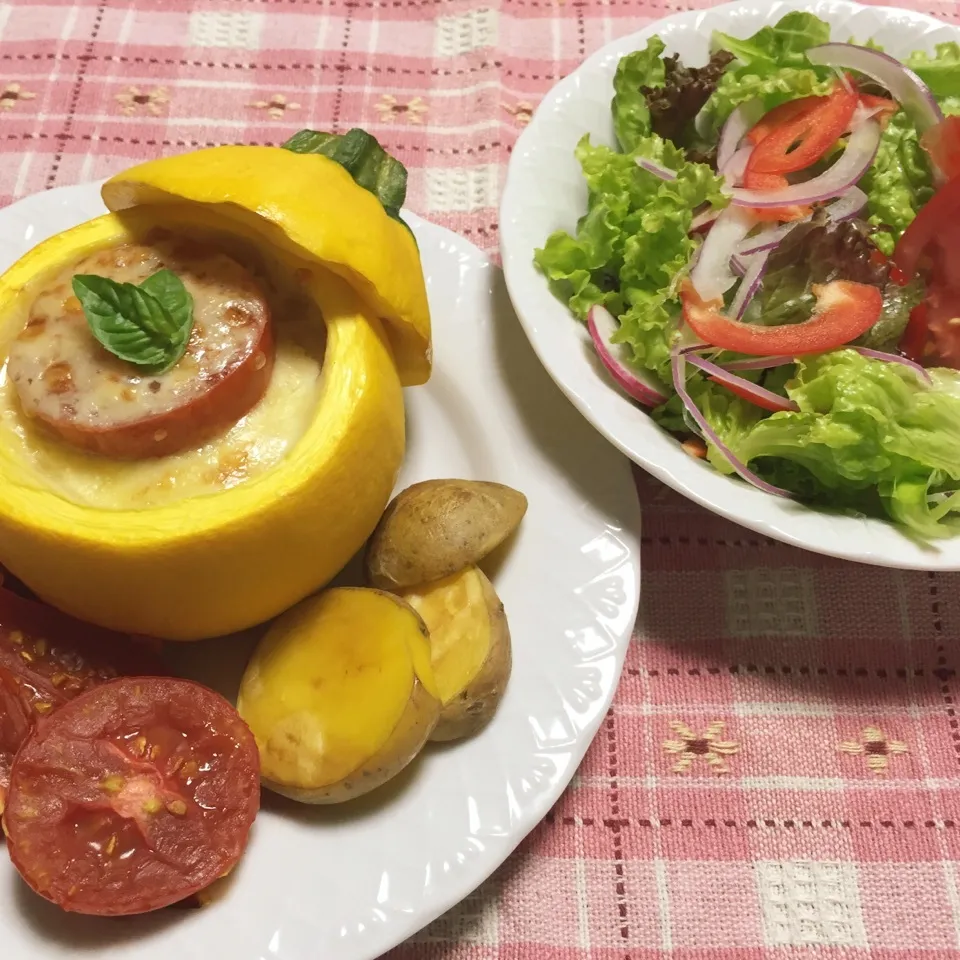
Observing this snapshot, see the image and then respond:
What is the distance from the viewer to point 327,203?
904 millimetres

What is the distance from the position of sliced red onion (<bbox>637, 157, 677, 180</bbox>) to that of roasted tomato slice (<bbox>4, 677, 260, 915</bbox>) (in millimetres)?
851

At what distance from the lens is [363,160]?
3.45ft

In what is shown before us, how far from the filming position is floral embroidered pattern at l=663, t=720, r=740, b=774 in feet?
3.50

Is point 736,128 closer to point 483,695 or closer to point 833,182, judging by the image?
point 833,182

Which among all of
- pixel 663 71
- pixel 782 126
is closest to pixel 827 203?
pixel 782 126

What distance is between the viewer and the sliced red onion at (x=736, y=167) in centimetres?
127

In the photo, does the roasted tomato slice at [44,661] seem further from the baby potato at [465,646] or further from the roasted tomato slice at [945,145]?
the roasted tomato slice at [945,145]

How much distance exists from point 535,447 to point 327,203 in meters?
0.39

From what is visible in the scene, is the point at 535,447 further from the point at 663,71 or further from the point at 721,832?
the point at 663,71

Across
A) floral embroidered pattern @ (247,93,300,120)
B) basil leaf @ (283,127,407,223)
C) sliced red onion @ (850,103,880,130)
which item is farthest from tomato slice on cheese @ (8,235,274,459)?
sliced red onion @ (850,103,880,130)

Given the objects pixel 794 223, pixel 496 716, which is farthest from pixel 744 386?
pixel 496 716

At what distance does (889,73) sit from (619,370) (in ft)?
2.01

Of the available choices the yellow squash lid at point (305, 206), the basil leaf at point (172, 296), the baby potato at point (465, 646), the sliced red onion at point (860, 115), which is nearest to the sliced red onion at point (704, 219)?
the sliced red onion at point (860, 115)

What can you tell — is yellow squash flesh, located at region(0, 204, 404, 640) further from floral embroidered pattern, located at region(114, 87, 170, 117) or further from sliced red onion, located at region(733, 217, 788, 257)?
floral embroidered pattern, located at region(114, 87, 170, 117)
